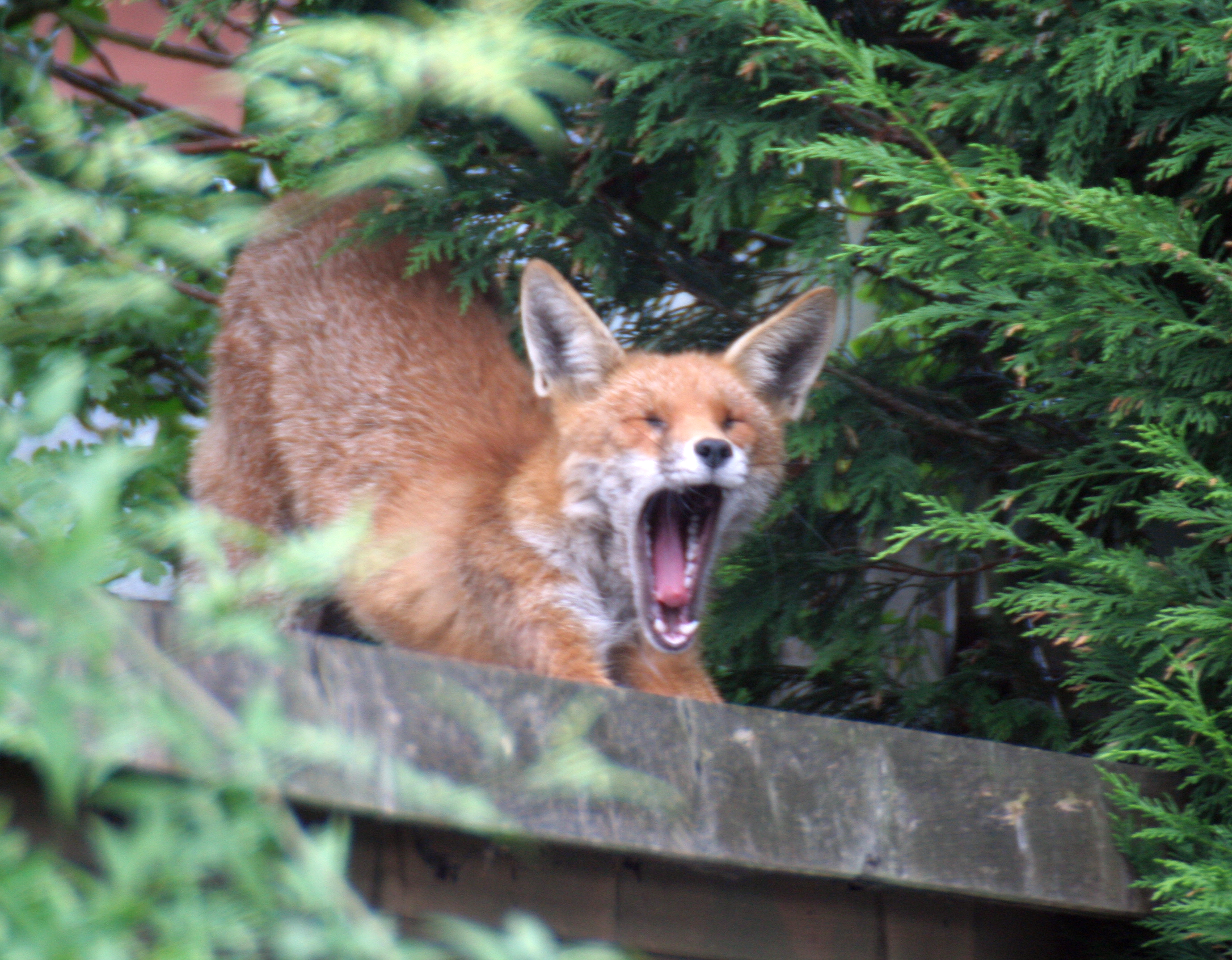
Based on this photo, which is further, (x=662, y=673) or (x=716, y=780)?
(x=662, y=673)

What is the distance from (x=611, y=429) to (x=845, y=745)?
1.07m

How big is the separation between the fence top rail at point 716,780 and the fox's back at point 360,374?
1.24m

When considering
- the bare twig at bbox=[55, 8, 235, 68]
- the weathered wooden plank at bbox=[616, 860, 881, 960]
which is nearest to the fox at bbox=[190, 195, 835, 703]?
the weathered wooden plank at bbox=[616, 860, 881, 960]

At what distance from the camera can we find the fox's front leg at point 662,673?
9.32 ft

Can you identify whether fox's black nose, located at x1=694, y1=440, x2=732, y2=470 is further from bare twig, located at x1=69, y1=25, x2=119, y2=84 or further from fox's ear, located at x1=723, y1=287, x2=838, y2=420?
bare twig, located at x1=69, y1=25, x2=119, y2=84

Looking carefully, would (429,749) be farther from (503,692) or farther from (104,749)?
(104,749)

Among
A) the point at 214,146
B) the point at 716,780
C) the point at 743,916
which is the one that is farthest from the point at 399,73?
the point at 214,146

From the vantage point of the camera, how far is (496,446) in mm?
3102

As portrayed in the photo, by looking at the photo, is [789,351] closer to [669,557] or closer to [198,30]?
[669,557]

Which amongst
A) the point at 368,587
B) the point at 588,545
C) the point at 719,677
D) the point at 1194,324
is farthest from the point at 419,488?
the point at 1194,324

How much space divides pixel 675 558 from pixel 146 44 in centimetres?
265

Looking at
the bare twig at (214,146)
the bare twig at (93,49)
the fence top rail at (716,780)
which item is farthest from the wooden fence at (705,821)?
the bare twig at (93,49)

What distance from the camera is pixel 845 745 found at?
2039 mm

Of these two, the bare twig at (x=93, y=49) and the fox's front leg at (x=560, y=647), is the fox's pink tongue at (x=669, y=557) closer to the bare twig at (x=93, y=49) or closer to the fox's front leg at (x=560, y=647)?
the fox's front leg at (x=560, y=647)
